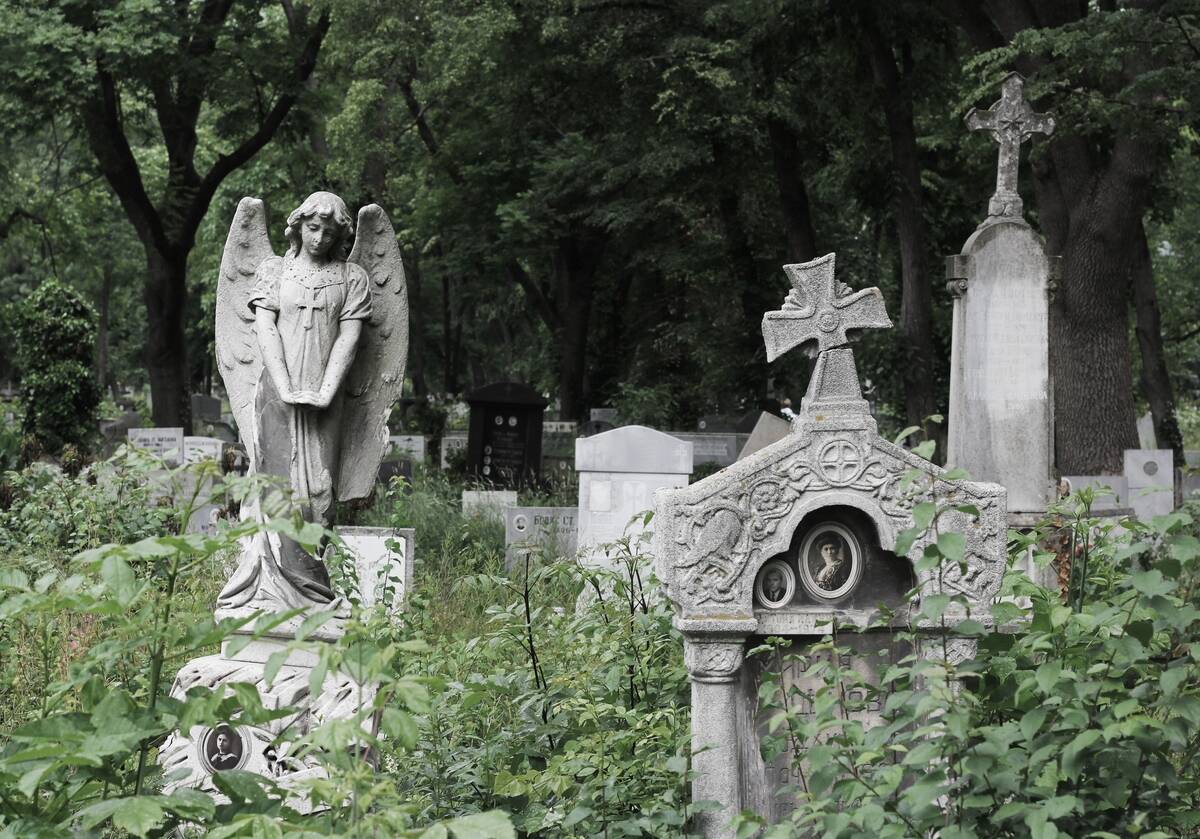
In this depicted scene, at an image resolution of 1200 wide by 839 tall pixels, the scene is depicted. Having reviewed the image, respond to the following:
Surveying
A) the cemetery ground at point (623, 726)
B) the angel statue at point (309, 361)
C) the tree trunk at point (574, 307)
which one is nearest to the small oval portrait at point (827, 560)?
the cemetery ground at point (623, 726)

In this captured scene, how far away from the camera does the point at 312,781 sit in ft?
9.78

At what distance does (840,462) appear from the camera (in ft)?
17.2

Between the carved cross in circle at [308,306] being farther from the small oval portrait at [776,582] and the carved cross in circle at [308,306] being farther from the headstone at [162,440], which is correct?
the headstone at [162,440]

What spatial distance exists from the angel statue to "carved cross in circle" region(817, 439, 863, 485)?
7.19 ft

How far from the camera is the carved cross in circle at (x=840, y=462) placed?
17.2ft

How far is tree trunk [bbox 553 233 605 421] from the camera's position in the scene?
2745 cm

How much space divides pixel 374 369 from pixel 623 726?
2.13m

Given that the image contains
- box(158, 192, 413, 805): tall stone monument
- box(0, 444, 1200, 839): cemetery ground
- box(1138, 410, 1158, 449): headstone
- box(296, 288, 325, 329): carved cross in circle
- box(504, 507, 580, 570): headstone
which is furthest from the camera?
box(1138, 410, 1158, 449): headstone

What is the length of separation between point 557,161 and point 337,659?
64.6ft

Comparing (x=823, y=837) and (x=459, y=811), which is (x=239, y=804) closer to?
(x=823, y=837)

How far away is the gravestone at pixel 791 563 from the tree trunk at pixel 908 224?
11.5 meters

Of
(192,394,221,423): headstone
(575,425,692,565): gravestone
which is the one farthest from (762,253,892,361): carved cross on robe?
(192,394,221,423): headstone

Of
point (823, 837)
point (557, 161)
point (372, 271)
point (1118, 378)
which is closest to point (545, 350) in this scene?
point (557, 161)

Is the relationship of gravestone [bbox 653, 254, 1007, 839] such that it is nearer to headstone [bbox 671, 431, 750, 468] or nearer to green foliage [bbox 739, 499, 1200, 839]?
green foliage [bbox 739, 499, 1200, 839]
